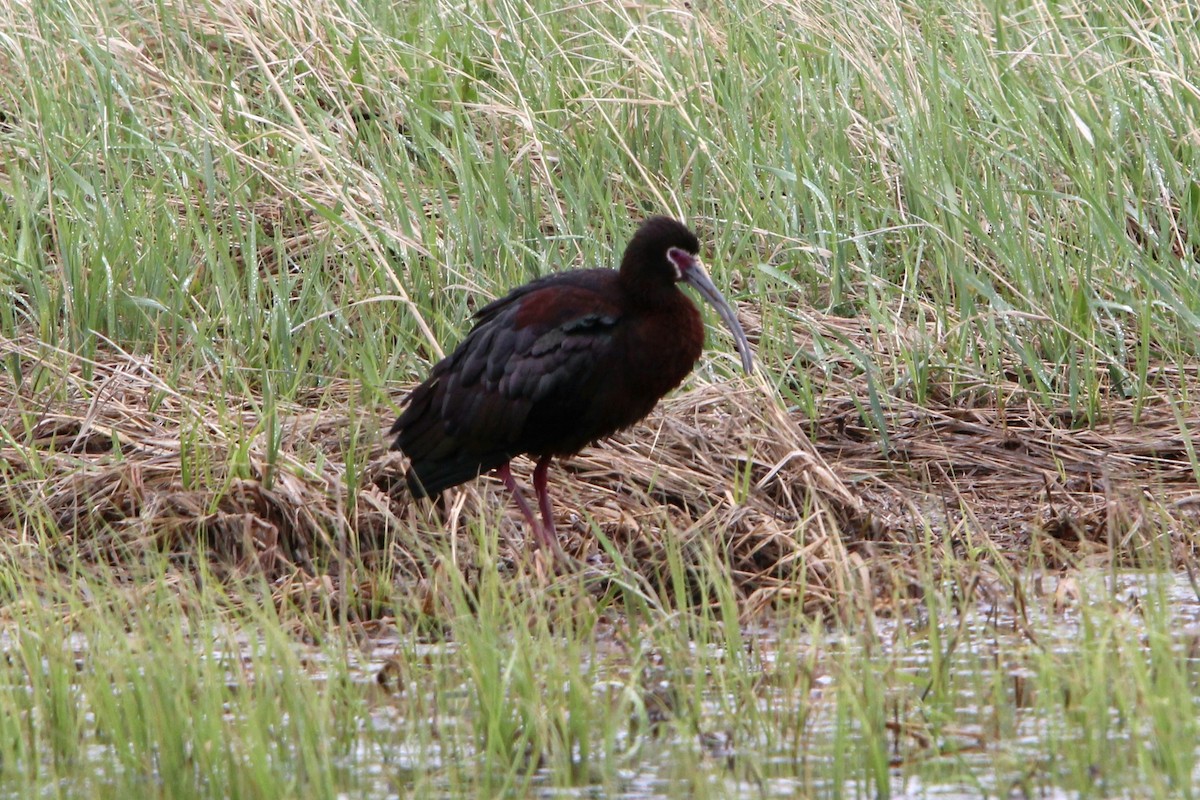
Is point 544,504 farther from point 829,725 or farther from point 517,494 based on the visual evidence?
point 829,725

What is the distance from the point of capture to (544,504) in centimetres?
509

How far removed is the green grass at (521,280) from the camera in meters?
3.38

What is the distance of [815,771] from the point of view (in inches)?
131

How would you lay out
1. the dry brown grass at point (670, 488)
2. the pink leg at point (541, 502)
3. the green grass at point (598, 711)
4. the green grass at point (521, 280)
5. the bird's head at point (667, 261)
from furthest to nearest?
the bird's head at point (667, 261) → the pink leg at point (541, 502) → the dry brown grass at point (670, 488) → the green grass at point (521, 280) → the green grass at point (598, 711)

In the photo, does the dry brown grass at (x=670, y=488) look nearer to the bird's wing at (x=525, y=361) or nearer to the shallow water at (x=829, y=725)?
the bird's wing at (x=525, y=361)

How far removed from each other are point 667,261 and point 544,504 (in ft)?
2.45

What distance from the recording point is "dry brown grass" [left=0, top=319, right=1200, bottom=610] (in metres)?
4.75

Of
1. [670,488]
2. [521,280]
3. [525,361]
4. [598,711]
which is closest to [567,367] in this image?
[525,361]

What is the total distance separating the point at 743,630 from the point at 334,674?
3.93 ft

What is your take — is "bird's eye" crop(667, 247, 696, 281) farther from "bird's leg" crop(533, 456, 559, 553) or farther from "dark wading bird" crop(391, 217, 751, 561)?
"bird's leg" crop(533, 456, 559, 553)

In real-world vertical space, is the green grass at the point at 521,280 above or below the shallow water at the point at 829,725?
above

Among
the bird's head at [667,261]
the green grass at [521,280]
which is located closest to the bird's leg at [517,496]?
the green grass at [521,280]

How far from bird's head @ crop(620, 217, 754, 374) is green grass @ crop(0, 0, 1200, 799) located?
0.48m

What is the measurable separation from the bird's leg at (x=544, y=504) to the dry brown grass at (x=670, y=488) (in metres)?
0.09
